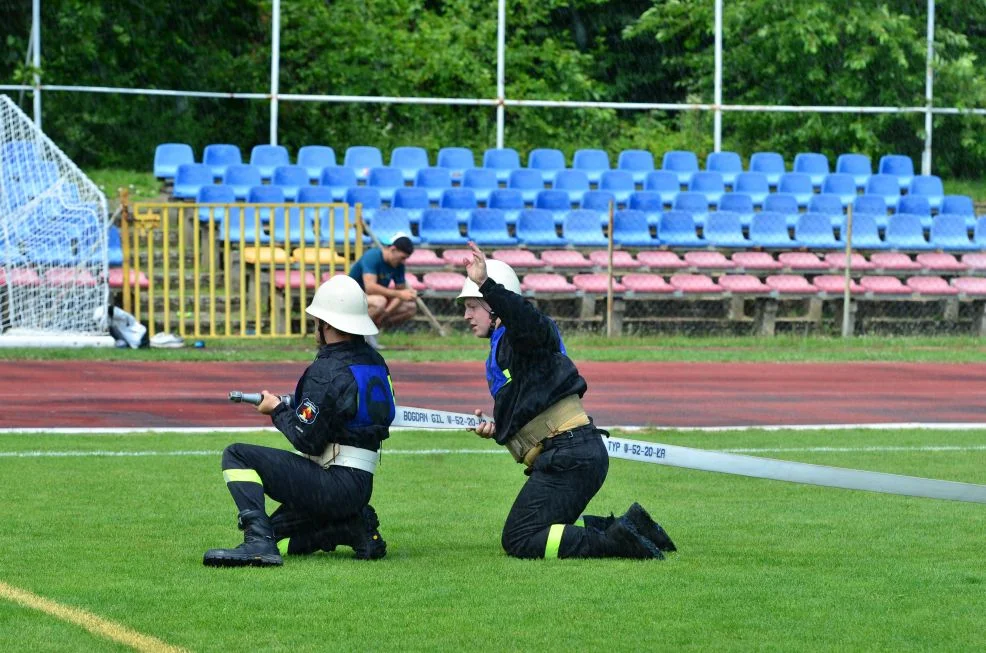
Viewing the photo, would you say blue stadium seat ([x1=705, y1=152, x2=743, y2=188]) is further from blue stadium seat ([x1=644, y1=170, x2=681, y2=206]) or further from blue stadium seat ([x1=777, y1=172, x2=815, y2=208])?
blue stadium seat ([x1=644, y1=170, x2=681, y2=206])

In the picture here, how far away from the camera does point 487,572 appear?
7812 millimetres

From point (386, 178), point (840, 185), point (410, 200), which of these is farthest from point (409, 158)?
point (840, 185)

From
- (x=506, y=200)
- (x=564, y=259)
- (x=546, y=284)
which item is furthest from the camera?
(x=506, y=200)

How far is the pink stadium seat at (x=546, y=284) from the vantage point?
2408cm

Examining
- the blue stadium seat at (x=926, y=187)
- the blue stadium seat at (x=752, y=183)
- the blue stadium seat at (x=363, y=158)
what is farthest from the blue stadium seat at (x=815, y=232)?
the blue stadium seat at (x=363, y=158)

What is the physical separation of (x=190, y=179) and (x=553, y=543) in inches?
747

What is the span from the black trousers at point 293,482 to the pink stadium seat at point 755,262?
18.4 metres

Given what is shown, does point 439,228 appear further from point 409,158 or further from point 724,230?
point 724,230

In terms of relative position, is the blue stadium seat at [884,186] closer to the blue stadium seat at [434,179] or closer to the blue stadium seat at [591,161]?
the blue stadium seat at [591,161]

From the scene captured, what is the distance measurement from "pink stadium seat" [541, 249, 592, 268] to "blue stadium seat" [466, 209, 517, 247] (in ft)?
2.15

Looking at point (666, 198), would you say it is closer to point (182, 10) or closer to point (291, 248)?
point (291, 248)

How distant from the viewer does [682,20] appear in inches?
1398

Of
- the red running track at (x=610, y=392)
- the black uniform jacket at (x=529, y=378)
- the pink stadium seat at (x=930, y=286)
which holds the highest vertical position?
the black uniform jacket at (x=529, y=378)

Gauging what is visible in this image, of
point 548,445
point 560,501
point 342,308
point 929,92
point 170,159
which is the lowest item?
point 560,501
